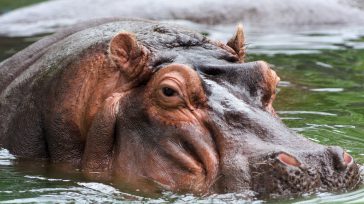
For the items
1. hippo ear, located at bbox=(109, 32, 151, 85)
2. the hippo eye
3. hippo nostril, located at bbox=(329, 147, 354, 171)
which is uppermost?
hippo ear, located at bbox=(109, 32, 151, 85)

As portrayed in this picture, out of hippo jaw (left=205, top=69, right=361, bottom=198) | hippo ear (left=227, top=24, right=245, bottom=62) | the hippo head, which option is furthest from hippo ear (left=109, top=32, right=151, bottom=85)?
hippo ear (left=227, top=24, right=245, bottom=62)

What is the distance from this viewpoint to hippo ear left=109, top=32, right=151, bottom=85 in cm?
558

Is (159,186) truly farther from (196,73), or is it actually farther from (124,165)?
(196,73)

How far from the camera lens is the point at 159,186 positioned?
5.25 meters

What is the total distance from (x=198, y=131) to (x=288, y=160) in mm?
633

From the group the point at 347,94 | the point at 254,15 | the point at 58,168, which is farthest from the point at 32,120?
the point at 254,15

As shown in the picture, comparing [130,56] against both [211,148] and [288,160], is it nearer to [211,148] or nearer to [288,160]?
[211,148]

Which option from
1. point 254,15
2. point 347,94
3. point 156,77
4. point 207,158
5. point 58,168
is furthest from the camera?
point 254,15

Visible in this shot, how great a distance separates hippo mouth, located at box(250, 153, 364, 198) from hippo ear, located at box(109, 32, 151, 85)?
1068 millimetres

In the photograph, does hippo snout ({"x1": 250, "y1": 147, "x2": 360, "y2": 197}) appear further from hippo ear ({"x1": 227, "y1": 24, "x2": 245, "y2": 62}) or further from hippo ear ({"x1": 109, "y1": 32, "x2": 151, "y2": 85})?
hippo ear ({"x1": 227, "y1": 24, "x2": 245, "y2": 62})

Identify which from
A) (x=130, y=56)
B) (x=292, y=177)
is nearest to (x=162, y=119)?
(x=130, y=56)

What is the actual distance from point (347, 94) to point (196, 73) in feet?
12.1

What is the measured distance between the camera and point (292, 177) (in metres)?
4.79

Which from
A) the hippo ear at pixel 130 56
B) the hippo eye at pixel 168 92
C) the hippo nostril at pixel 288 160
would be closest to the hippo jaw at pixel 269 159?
the hippo nostril at pixel 288 160
